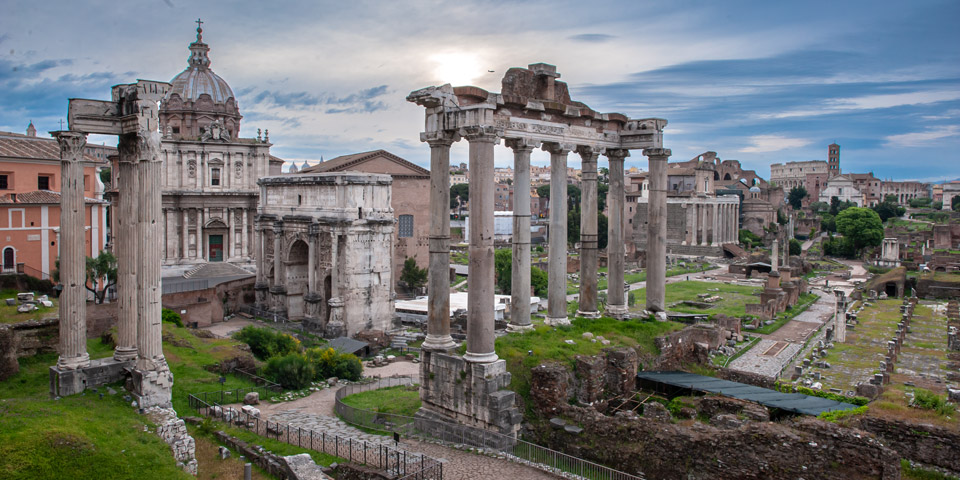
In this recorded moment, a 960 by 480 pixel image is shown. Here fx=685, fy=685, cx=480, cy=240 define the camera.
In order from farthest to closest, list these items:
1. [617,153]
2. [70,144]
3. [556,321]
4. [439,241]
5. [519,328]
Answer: [617,153] < [556,321] < [519,328] < [439,241] < [70,144]

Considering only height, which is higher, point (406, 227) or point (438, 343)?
point (406, 227)

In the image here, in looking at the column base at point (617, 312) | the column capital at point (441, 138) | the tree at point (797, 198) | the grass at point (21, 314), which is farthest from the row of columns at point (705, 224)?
the column capital at point (441, 138)

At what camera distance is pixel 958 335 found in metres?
30.2

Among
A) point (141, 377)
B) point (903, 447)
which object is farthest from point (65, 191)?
point (903, 447)

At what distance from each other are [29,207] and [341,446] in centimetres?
2296

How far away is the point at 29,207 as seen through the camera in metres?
29.6

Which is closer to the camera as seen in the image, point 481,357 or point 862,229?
point 481,357

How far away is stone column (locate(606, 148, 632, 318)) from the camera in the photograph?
19688 mm

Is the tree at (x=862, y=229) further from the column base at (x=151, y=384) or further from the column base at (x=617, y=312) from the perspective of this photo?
the column base at (x=151, y=384)

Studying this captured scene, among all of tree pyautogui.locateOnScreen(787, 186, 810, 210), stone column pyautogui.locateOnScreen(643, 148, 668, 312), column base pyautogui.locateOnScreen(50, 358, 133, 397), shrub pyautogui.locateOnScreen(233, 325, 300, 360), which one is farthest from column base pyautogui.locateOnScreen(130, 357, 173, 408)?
tree pyautogui.locateOnScreen(787, 186, 810, 210)

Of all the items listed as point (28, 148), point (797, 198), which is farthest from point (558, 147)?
point (797, 198)

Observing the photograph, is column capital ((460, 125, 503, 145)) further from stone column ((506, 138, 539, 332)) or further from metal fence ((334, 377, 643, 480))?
metal fence ((334, 377, 643, 480))

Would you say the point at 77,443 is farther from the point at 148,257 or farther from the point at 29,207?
the point at 29,207

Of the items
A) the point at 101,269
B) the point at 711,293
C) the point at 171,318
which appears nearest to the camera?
the point at 101,269
